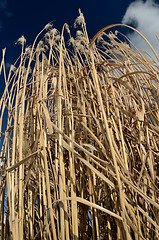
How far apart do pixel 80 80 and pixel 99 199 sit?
17.2 inches

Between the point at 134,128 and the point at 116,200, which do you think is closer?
the point at 116,200

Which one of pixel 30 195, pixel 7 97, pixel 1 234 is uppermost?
pixel 7 97

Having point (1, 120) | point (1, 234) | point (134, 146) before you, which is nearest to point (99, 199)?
point (134, 146)

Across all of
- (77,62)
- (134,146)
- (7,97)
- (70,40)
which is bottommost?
(134,146)

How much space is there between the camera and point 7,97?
2.64ft

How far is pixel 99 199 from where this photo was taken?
0.61m

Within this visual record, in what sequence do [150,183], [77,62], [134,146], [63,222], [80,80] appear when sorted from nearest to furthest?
1. [63,222]
2. [150,183]
3. [134,146]
4. [80,80]
5. [77,62]

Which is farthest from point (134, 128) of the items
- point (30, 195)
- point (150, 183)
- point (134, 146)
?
point (30, 195)

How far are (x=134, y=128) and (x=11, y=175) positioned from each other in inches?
17.4

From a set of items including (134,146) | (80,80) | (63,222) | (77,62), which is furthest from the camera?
(77,62)

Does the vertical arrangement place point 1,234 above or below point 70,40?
below

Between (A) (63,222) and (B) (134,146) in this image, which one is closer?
(A) (63,222)

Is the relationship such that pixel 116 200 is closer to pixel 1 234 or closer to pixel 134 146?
pixel 134 146

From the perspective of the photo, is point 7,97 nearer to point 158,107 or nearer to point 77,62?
point 77,62
